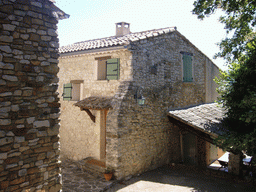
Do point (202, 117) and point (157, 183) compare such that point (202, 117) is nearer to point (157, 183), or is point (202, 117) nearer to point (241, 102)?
point (241, 102)

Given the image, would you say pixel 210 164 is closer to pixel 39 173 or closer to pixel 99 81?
pixel 99 81

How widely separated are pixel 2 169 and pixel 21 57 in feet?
7.68

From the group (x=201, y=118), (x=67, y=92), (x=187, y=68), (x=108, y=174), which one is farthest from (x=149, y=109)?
(x=67, y=92)

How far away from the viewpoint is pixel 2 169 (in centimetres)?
430

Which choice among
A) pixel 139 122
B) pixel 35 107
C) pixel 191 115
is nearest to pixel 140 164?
pixel 139 122

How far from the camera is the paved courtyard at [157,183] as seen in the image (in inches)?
294

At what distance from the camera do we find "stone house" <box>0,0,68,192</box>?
4398mm

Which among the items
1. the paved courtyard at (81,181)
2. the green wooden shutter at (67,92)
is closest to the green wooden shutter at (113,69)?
the green wooden shutter at (67,92)

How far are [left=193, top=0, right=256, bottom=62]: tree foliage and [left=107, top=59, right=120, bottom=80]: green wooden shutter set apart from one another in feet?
13.8

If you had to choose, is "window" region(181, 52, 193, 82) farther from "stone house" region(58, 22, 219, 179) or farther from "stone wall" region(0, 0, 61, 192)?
"stone wall" region(0, 0, 61, 192)

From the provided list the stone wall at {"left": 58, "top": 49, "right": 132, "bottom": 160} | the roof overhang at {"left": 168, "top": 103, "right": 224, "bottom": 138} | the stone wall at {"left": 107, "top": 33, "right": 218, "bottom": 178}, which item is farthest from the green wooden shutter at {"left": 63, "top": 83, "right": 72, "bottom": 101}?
the roof overhang at {"left": 168, "top": 103, "right": 224, "bottom": 138}

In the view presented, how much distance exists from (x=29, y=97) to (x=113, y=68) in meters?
4.61

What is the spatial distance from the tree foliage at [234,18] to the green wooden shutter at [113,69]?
4.20 meters

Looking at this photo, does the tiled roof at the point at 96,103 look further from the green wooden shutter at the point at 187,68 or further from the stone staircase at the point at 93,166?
the green wooden shutter at the point at 187,68
